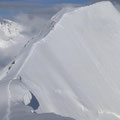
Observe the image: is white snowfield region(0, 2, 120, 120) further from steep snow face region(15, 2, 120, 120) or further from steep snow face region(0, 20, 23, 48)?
steep snow face region(0, 20, 23, 48)

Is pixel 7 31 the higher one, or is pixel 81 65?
pixel 7 31

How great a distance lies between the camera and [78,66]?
10.9 metres

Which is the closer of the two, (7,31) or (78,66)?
(78,66)

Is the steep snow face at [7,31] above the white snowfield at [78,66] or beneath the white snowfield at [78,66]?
above

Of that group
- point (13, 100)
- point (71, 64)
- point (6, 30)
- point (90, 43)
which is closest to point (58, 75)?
point (71, 64)

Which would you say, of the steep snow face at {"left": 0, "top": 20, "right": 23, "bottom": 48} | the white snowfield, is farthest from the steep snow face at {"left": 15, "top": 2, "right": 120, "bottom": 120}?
the steep snow face at {"left": 0, "top": 20, "right": 23, "bottom": 48}

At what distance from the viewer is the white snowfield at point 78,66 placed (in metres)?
10.4

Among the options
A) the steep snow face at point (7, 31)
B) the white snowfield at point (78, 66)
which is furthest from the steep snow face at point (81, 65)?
the steep snow face at point (7, 31)

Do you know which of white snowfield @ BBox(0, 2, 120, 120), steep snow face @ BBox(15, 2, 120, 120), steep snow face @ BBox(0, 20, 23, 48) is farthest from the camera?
steep snow face @ BBox(0, 20, 23, 48)

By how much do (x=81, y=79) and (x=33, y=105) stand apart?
6.65 ft

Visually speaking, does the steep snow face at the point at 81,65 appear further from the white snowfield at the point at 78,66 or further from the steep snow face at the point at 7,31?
the steep snow face at the point at 7,31

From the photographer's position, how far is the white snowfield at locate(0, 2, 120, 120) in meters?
10.4

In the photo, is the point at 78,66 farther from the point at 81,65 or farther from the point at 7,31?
the point at 7,31

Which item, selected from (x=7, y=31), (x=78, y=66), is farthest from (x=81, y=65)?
(x=7, y=31)
